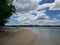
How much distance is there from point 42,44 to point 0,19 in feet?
25.9

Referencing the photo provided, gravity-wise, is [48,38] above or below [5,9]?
below

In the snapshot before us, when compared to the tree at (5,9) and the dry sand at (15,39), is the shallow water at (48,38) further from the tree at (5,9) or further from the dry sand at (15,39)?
the tree at (5,9)

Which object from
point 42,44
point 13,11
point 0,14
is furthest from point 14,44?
point 13,11

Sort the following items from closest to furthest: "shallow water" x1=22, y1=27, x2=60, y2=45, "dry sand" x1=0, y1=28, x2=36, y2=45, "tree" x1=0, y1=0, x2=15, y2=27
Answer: "dry sand" x1=0, y1=28, x2=36, y2=45
"shallow water" x1=22, y1=27, x2=60, y2=45
"tree" x1=0, y1=0, x2=15, y2=27

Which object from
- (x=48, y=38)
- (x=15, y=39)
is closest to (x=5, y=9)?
(x=15, y=39)

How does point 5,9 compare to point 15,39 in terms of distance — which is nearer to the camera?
point 15,39

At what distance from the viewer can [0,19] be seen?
22.4 metres

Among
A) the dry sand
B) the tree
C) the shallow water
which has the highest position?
the tree

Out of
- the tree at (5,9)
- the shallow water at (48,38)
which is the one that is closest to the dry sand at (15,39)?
the shallow water at (48,38)

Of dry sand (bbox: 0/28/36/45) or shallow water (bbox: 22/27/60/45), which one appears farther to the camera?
shallow water (bbox: 22/27/60/45)

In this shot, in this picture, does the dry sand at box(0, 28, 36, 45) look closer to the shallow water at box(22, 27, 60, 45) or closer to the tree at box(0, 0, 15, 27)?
the shallow water at box(22, 27, 60, 45)

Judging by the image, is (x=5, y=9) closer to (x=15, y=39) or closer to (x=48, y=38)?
(x=15, y=39)

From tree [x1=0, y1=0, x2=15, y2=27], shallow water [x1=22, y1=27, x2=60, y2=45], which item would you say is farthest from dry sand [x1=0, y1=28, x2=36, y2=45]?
tree [x1=0, y1=0, x2=15, y2=27]

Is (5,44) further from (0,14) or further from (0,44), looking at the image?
(0,14)
